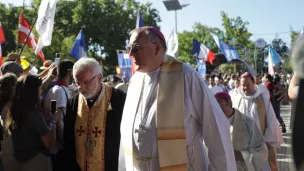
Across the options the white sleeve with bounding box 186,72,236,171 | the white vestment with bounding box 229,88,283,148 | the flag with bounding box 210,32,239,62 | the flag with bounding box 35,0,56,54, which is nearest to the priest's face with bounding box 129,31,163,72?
the white sleeve with bounding box 186,72,236,171

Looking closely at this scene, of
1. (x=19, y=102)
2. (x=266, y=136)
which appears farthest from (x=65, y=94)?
(x=266, y=136)

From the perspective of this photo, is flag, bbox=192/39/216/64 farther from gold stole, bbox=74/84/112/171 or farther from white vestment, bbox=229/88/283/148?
gold stole, bbox=74/84/112/171

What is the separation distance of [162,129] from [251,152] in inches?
90.0

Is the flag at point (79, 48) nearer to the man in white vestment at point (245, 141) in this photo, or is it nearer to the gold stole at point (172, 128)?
the man in white vestment at point (245, 141)

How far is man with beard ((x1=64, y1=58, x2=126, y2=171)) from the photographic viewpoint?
418 cm

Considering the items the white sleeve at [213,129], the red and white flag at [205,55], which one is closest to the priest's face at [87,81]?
the white sleeve at [213,129]

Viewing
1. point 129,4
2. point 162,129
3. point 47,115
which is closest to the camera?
point 162,129

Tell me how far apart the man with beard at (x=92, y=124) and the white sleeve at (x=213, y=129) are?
4.08 feet

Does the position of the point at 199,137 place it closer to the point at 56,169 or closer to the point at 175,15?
Answer: the point at 56,169

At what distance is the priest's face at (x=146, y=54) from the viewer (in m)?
3.35

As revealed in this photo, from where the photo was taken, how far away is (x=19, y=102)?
14.3 feet

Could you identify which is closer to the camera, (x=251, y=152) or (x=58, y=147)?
(x=58, y=147)

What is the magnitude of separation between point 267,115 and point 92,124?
3.35 metres

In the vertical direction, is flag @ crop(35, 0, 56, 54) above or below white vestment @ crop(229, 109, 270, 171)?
above
